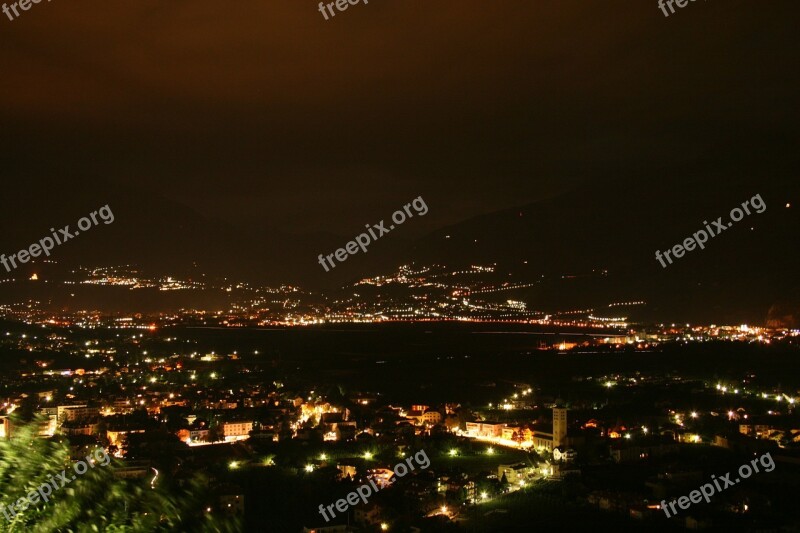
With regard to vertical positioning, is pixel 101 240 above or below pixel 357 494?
above

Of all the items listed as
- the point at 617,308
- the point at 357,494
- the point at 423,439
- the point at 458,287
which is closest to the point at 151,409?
the point at 423,439

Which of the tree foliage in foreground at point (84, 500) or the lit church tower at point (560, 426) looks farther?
the lit church tower at point (560, 426)

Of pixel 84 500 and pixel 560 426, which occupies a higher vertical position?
pixel 84 500

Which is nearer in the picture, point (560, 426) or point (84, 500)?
point (84, 500)

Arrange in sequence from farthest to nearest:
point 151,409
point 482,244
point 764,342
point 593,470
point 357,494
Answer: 1. point 482,244
2. point 764,342
3. point 151,409
4. point 593,470
5. point 357,494

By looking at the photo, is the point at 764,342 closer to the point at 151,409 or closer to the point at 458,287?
the point at 151,409

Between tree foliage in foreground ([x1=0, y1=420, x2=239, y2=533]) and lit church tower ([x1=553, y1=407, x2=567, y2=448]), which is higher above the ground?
tree foliage in foreground ([x1=0, y1=420, x2=239, y2=533])

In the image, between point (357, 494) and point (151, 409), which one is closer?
point (357, 494)

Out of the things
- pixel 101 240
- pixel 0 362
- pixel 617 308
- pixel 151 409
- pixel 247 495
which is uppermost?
pixel 101 240

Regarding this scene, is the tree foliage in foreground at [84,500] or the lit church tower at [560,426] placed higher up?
the tree foliage in foreground at [84,500]

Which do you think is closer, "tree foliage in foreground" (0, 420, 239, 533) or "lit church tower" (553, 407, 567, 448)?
"tree foliage in foreground" (0, 420, 239, 533)

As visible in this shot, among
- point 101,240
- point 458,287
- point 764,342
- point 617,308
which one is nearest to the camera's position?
point 764,342
